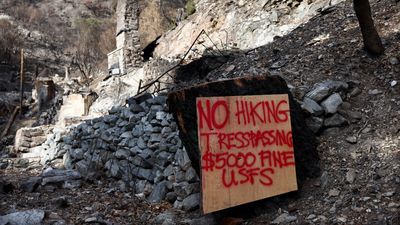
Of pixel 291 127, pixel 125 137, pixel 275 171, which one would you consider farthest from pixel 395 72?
pixel 125 137

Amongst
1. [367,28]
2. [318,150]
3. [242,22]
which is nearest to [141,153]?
[318,150]

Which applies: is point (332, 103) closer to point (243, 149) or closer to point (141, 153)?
point (243, 149)

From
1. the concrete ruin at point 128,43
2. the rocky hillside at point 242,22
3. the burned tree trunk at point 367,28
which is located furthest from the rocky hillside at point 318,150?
the concrete ruin at point 128,43

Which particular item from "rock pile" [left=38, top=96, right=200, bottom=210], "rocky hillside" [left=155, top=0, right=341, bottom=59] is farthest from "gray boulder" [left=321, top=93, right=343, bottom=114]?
"rocky hillside" [left=155, top=0, right=341, bottom=59]

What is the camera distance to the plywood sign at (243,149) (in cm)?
381

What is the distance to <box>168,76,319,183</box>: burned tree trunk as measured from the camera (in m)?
4.00

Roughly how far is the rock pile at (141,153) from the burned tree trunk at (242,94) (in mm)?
840

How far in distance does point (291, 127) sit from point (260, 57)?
3.18 metres

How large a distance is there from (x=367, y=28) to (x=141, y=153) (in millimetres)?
3669

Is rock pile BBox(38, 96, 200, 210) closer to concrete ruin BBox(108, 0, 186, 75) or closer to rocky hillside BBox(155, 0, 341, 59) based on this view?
rocky hillside BBox(155, 0, 341, 59)

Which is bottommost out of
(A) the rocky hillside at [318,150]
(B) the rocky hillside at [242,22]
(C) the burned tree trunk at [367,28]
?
(A) the rocky hillside at [318,150]

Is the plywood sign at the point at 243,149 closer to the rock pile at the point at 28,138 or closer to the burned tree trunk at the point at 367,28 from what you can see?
the burned tree trunk at the point at 367,28

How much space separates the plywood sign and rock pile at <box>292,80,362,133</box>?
1.79 ft

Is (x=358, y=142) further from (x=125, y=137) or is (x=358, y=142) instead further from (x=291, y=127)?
(x=125, y=137)
